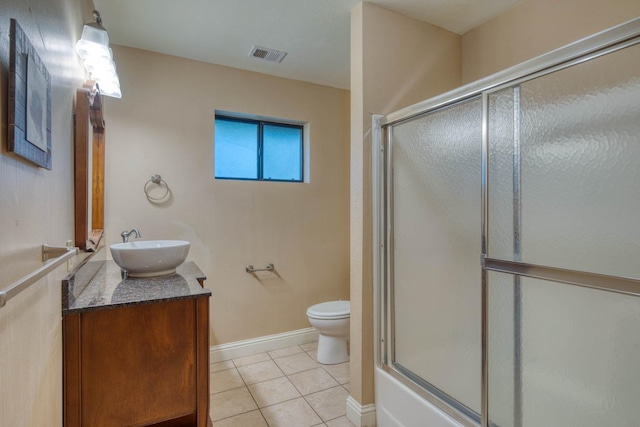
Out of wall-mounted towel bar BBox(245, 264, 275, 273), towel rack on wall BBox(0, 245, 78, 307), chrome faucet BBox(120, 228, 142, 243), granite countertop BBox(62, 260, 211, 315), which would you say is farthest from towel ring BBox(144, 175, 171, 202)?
towel rack on wall BBox(0, 245, 78, 307)

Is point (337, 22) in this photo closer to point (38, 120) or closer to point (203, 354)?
point (38, 120)

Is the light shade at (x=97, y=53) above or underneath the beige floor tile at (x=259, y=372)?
above

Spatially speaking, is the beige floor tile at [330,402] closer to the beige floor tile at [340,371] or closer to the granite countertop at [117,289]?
the beige floor tile at [340,371]

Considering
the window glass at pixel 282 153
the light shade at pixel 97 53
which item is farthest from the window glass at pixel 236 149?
the light shade at pixel 97 53

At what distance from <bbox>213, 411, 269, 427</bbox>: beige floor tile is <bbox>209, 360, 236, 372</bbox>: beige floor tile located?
0.64m

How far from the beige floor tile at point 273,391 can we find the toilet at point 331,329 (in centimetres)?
40

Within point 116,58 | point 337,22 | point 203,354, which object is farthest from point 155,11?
point 203,354

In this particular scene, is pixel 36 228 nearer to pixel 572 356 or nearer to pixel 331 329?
pixel 572 356

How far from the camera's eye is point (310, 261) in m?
3.07

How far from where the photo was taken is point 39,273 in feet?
2.34

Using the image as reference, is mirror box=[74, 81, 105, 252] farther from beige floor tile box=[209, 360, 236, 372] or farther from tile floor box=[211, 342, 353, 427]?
beige floor tile box=[209, 360, 236, 372]

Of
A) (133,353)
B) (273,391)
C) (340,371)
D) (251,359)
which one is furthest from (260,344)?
(133,353)

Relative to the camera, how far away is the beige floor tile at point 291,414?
6.21 feet

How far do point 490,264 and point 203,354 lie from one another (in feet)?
4.23
